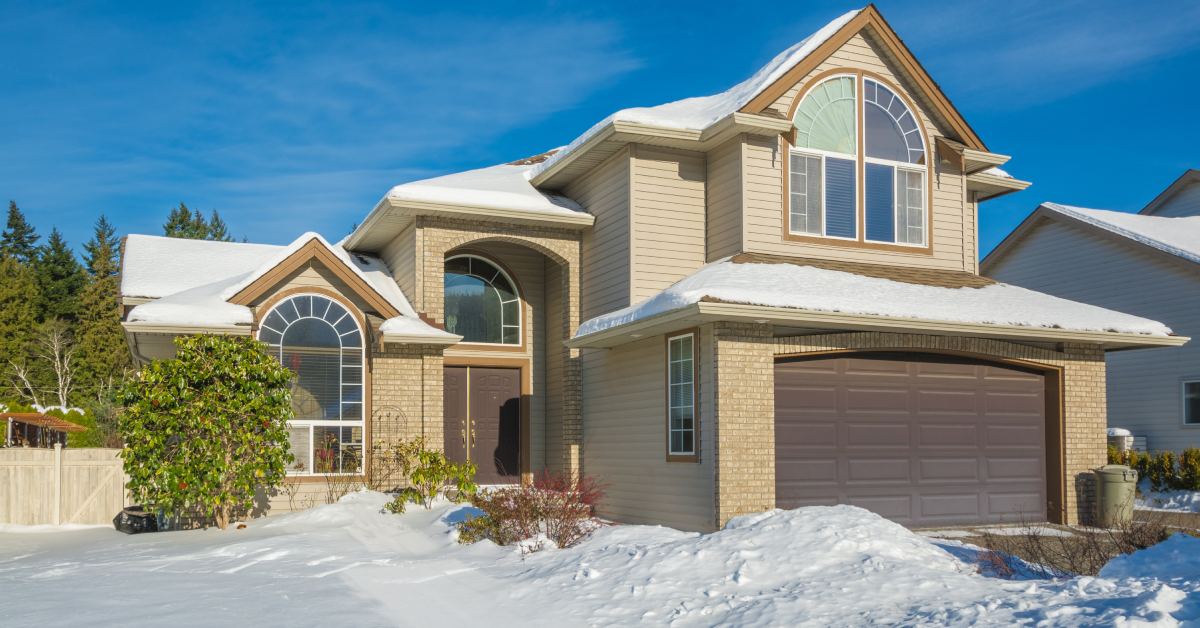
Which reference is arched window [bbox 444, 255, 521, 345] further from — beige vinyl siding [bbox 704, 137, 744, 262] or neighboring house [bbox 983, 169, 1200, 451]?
neighboring house [bbox 983, 169, 1200, 451]

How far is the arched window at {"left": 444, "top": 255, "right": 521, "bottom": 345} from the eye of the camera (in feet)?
62.6

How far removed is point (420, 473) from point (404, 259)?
452 cm

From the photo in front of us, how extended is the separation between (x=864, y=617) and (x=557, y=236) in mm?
11013

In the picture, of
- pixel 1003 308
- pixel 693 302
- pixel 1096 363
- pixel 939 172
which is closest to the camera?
pixel 693 302

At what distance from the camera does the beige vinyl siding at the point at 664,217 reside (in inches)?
641

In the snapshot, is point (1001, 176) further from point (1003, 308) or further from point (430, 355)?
point (430, 355)

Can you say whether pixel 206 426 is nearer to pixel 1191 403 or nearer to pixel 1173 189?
pixel 1191 403

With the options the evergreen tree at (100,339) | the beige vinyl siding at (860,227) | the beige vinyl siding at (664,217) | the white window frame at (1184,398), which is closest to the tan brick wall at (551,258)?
the beige vinyl siding at (664,217)

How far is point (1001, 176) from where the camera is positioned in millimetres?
18734

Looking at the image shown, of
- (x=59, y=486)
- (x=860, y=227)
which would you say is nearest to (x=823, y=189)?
(x=860, y=227)

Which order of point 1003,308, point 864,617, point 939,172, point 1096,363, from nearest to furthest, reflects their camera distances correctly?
point 864,617 < point 1003,308 < point 1096,363 < point 939,172

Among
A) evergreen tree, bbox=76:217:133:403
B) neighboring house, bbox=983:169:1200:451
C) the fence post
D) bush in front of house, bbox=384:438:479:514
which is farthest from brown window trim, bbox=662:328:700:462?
evergreen tree, bbox=76:217:133:403

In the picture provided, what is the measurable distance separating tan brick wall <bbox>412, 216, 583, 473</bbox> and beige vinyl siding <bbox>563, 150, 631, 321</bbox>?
0.78 feet

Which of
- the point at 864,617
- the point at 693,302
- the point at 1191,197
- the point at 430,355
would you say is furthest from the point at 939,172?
the point at 1191,197
